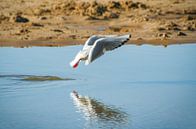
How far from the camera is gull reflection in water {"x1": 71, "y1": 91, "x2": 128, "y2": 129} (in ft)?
29.4

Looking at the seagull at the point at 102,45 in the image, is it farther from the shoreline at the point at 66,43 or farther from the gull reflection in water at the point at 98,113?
the shoreline at the point at 66,43

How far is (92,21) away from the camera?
21234mm

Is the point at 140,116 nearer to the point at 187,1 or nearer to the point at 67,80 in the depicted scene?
the point at 67,80

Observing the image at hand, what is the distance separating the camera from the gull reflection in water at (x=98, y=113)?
895cm

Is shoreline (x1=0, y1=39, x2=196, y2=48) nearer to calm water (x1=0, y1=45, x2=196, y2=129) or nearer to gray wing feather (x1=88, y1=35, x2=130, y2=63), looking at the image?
calm water (x1=0, y1=45, x2=196, y2=129)

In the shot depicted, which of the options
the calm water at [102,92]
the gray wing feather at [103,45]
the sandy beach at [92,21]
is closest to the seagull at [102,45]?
the gray wing feather at [103,45]

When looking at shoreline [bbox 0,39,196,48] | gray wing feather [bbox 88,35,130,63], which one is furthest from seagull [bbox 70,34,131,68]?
shoreline [bbox 0,39,196,48]

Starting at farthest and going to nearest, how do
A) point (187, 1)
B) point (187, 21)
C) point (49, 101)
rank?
point (187, 1) → point (187, 21) → point (49, 101)

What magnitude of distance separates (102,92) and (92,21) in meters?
10.3

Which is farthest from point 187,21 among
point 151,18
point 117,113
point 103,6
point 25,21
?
point 117,113

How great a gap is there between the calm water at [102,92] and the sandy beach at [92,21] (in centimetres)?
278

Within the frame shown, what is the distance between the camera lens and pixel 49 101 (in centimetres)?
1050

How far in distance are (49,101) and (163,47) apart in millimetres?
7416

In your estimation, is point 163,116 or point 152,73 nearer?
point 163,116
